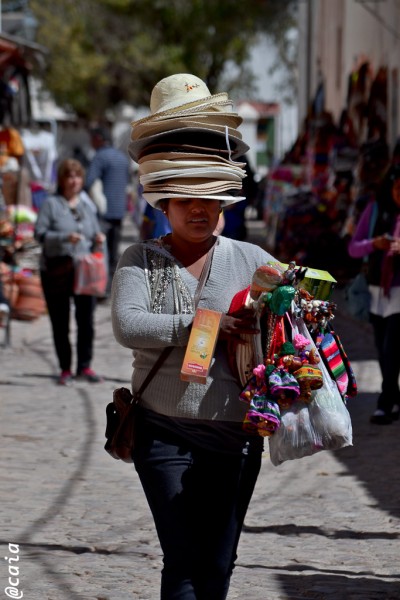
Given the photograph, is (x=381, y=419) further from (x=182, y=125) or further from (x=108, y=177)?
(x=108, y=177)

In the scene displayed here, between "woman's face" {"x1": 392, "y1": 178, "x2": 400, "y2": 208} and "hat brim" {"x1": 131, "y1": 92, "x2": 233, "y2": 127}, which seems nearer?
"hat brim" {"x1": 131, "y1": 92, "x2": 233, "y2": 127}

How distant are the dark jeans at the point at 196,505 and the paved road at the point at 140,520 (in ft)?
4.58

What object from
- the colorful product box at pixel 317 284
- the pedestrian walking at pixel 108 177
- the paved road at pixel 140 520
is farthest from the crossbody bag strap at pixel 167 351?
the pedestrian walking at pixel 108 177

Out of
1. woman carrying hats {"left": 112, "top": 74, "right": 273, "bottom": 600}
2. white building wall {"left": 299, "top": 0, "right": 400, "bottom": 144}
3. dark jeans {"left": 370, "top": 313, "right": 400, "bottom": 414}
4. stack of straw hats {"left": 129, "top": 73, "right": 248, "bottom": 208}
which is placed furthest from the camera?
white building wall {"left": 299, "top": 0, "right": 400, "bottom": 144}

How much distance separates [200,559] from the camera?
13.0 feet

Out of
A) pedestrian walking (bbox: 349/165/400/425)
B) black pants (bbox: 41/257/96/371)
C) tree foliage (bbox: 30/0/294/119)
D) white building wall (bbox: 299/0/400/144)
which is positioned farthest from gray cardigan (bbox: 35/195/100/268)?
tree foliage (bbox: 30/0/294/119)

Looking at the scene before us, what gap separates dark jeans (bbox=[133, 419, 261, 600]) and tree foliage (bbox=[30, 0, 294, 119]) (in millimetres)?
38046

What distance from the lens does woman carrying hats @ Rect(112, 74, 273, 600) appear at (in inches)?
156

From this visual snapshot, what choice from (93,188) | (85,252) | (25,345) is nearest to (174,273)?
(85,252)

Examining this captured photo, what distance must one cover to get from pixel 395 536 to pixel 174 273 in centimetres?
270

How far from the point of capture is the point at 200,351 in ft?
12.7

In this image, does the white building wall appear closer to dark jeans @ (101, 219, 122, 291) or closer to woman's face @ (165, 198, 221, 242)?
dark jeans @ (101, 219, 122, 291)

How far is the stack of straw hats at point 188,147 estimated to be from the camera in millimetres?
4074

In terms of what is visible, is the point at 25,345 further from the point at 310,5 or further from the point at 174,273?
the point at 310,5
